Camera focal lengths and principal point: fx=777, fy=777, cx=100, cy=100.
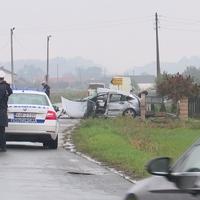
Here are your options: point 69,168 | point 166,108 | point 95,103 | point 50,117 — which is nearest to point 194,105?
point 166,108

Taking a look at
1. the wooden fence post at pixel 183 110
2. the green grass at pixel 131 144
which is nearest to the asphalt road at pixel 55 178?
the green grass at pixel 131 144

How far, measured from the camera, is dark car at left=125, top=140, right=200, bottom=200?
231 inches

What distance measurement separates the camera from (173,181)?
20.6 ft

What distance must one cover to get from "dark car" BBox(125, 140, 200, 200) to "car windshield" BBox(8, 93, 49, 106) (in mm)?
13036

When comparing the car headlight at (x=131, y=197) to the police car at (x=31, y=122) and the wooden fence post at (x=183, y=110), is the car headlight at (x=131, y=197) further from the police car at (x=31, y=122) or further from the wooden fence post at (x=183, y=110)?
the wooden fence post at (x=183, y=110)

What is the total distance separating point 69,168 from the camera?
15242 millimetres

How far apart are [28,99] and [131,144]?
10.6ft

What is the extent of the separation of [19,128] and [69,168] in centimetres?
440

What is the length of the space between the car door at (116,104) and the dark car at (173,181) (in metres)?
34.3

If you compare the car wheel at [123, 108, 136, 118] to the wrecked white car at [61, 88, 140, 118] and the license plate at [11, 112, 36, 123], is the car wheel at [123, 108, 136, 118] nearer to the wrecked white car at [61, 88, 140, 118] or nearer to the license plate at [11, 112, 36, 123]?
the wrecked white car at [61, 88, 140, 118]

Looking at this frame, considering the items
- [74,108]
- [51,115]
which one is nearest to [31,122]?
[51,115]

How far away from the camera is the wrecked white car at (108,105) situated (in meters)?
41.3

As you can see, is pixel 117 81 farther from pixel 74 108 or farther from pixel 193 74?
pixel 193 74

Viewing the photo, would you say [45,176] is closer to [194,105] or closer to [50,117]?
[50,117]
